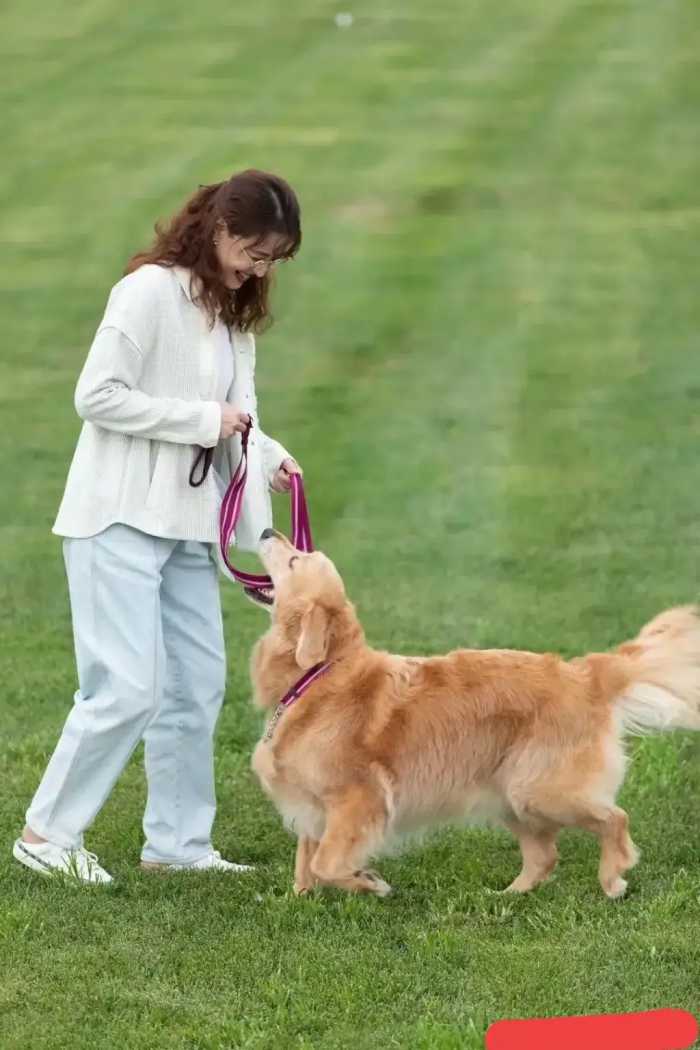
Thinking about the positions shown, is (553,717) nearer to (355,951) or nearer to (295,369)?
(355,951)

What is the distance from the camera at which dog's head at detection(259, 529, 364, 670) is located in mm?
5406

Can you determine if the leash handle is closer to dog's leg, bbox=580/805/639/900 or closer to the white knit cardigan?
the white knit cardigan

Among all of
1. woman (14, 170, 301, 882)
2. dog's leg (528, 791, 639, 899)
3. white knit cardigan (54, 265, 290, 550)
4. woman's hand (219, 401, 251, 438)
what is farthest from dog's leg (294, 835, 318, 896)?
woman's hand (219, 401, 251, 438)

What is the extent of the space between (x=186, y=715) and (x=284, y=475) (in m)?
0.89

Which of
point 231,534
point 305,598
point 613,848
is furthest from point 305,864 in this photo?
point 231,534

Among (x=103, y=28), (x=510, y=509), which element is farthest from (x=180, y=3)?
(x=510, y=509)

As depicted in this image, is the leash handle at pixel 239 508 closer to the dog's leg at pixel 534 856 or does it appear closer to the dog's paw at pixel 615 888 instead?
the dog's leg at pixel 534 856

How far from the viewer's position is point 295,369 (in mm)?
13008

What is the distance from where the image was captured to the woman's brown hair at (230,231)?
512 centimetres

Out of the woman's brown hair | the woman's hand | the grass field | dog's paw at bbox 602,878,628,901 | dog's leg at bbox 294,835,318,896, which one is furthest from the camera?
dog's leg at bbox 294,835,318,896

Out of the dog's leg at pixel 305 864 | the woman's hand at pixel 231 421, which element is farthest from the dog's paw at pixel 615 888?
the woman's hand at pixel 231 421

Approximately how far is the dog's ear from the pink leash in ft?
0.84

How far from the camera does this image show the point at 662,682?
5363mm

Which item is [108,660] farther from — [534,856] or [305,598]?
[534,856]
